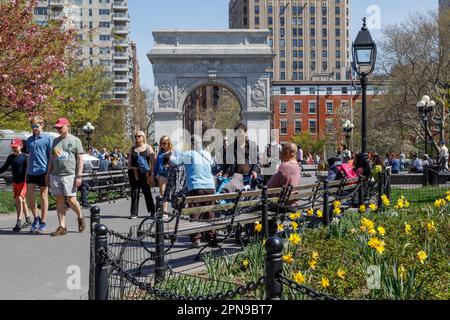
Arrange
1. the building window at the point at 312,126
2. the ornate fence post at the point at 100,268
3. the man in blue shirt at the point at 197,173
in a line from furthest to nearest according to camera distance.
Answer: the building window at the point at 312,126 < the man in blue shirt at the point at 197,173 < the ornate fence post at the point at 100,268

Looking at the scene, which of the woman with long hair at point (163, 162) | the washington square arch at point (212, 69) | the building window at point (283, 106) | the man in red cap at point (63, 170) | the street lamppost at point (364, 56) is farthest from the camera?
the building window at point (283, 106)

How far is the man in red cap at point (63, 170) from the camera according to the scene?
10211mm

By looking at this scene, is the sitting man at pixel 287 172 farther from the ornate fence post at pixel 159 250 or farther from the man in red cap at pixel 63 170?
the man in red cap at pixel 63 170

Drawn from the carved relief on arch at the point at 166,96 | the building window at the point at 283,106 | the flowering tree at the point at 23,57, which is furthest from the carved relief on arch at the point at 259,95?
the building window at the point at 283,106

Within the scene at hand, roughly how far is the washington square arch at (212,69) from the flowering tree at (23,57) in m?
30.2

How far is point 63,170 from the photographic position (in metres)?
10.2

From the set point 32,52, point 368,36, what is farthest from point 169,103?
point 368,36

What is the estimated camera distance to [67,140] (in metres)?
10.4

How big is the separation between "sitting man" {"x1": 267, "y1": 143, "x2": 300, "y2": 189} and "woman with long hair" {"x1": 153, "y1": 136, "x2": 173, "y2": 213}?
3479 millimetres

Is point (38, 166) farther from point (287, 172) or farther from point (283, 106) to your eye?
point (283, 106)

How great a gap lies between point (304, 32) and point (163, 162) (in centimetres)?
12059

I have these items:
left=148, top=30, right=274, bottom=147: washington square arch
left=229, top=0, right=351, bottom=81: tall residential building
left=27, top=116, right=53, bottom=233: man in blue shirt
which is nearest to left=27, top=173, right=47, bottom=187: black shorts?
left=27, top=116, right=53, bottom=233: man in blue shirt

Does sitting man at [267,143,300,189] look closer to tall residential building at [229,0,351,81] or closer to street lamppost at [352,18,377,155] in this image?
street lamppost at [352,18,377,155]

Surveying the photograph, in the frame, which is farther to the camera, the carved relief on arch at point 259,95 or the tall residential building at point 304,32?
the tall residential building at point 304,32
